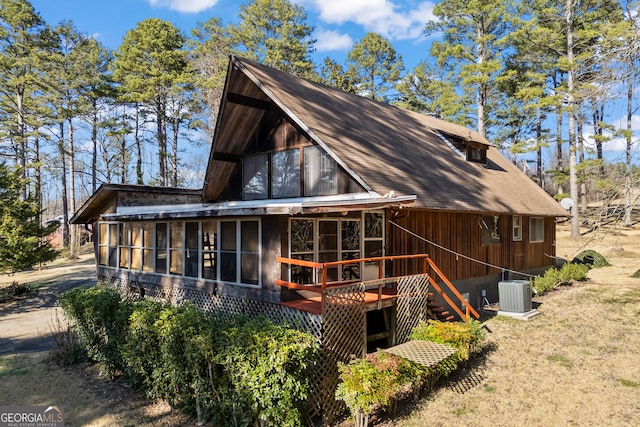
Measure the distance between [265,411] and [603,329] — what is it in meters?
9.10

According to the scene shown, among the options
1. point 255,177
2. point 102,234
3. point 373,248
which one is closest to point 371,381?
point 373,248

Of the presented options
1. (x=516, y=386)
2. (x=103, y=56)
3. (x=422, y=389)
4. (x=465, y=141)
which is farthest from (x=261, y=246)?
(x=103, y=56)

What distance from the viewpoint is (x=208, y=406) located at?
6.41m

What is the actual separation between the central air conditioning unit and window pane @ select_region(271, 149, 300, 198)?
21.1 feet

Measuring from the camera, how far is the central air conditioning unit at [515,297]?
36.7ft

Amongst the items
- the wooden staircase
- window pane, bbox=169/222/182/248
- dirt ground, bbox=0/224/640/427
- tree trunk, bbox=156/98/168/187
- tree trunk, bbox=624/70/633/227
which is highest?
tree trunk, bbox=156/98/168/187

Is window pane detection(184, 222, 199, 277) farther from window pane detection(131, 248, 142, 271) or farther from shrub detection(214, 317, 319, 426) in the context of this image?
shrub detection(214, 317, 319, 426)

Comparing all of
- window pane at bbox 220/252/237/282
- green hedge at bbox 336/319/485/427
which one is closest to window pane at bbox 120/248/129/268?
window pane at bbox 220/252/237/282

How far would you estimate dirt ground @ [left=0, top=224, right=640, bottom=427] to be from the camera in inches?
249

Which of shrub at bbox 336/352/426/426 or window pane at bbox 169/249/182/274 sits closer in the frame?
shrub at bbox 336/352/426/426

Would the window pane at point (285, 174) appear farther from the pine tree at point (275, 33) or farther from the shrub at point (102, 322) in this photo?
the pine tree at point (275, 33)

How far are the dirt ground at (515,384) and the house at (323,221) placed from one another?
5.05ft

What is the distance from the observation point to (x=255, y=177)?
13180mm

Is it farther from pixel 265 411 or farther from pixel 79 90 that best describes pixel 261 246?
pixel 79 90
